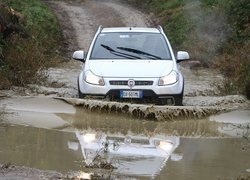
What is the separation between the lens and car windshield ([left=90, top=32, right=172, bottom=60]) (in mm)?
11336

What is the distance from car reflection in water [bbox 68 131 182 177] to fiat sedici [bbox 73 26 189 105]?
61.4 inches

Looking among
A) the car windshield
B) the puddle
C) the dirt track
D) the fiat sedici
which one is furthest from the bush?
the puddle

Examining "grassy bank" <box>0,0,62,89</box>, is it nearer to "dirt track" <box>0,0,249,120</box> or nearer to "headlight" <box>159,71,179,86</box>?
"dirt track" <box>0,0,249,120</box>

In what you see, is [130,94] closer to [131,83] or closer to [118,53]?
[131,83]

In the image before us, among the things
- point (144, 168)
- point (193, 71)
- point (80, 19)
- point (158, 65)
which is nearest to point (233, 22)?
point (193, 71)

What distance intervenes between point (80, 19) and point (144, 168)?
23790mm

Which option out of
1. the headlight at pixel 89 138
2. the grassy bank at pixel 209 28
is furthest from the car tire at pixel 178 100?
the grassy bank at pixel 209 28

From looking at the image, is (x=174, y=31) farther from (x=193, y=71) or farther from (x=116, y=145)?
(x=116, y=145)

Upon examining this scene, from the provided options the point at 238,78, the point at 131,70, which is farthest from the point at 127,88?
the point at 238,78

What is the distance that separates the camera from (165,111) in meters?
9.74

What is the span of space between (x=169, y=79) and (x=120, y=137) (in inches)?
85.5

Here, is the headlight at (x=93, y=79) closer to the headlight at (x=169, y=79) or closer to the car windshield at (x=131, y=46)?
the car windshield at (x=131, y=46)

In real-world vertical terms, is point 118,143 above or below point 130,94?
above

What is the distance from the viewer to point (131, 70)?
1043cm
